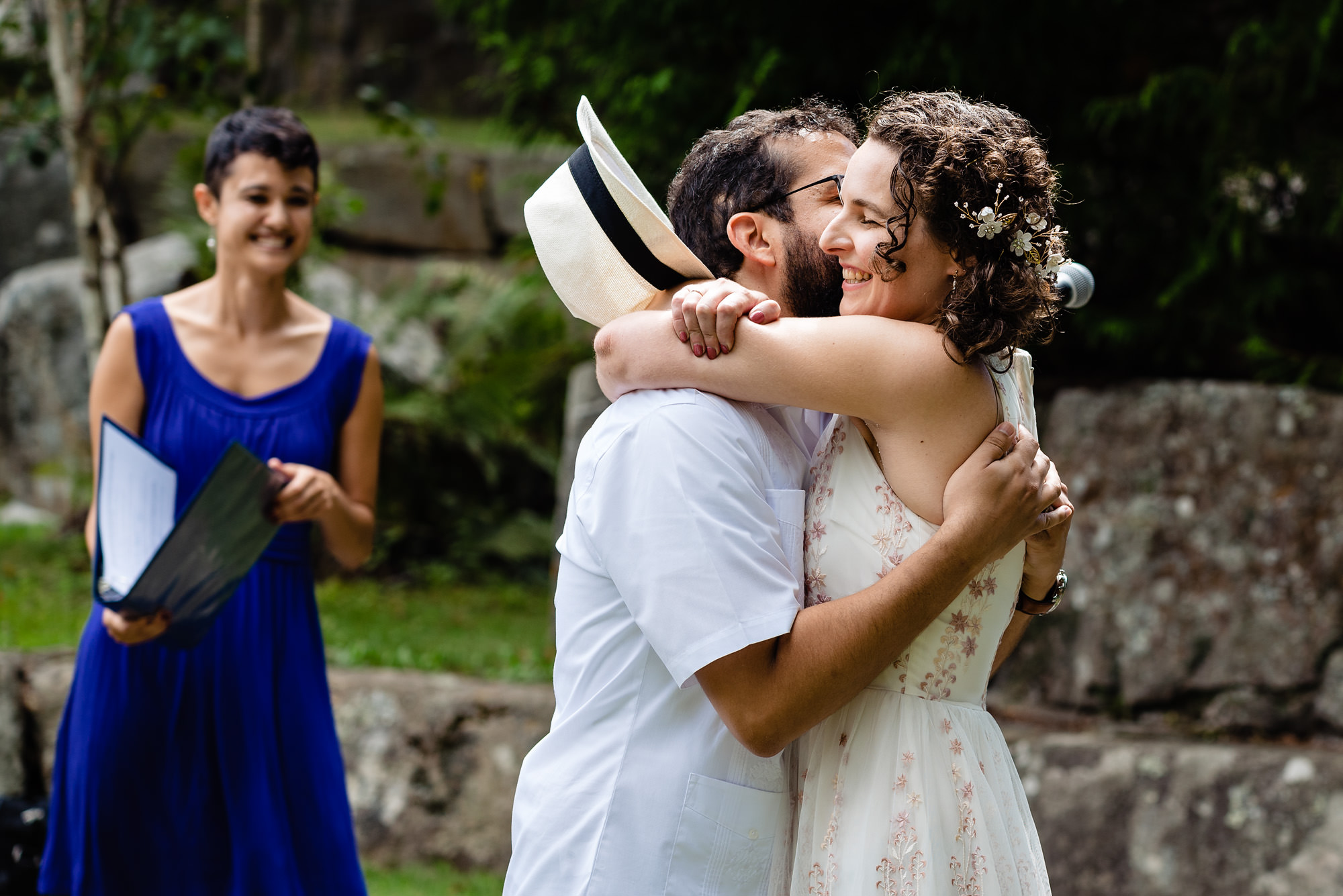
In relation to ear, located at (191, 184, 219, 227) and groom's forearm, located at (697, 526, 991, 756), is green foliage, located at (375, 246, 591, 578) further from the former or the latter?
groom's forearm, located at (697, 526, 991, 756)

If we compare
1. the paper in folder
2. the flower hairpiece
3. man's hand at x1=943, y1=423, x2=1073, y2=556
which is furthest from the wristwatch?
the paper in folder

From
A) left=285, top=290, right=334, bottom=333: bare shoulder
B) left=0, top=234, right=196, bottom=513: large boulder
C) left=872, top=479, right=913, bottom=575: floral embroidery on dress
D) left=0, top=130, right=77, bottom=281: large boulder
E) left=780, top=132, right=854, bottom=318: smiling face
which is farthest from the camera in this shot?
left=0, top=130, right=77, bottom=281: large boulder

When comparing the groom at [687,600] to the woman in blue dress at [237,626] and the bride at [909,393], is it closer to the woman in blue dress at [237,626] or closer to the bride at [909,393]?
the bride at [909,393]

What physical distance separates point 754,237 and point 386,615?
4803 millimetres

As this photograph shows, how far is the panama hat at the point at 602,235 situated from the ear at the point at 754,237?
0.10 metres

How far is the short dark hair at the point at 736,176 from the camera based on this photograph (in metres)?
Result: 1.84

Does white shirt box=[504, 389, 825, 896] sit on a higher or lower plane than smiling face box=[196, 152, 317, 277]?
lower

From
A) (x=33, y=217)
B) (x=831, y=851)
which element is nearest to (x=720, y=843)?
(x=831, y=851)

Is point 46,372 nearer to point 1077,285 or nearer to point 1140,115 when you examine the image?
point 1140,115

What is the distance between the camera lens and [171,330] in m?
3.05

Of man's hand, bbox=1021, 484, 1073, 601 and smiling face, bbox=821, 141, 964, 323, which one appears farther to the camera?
man's hand, bbox=1021, 484, 1073, 601

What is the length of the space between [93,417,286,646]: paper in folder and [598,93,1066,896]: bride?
3.94 feet

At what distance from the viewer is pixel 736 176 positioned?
1858 mm

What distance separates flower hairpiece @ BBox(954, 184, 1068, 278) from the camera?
5.05 ft
